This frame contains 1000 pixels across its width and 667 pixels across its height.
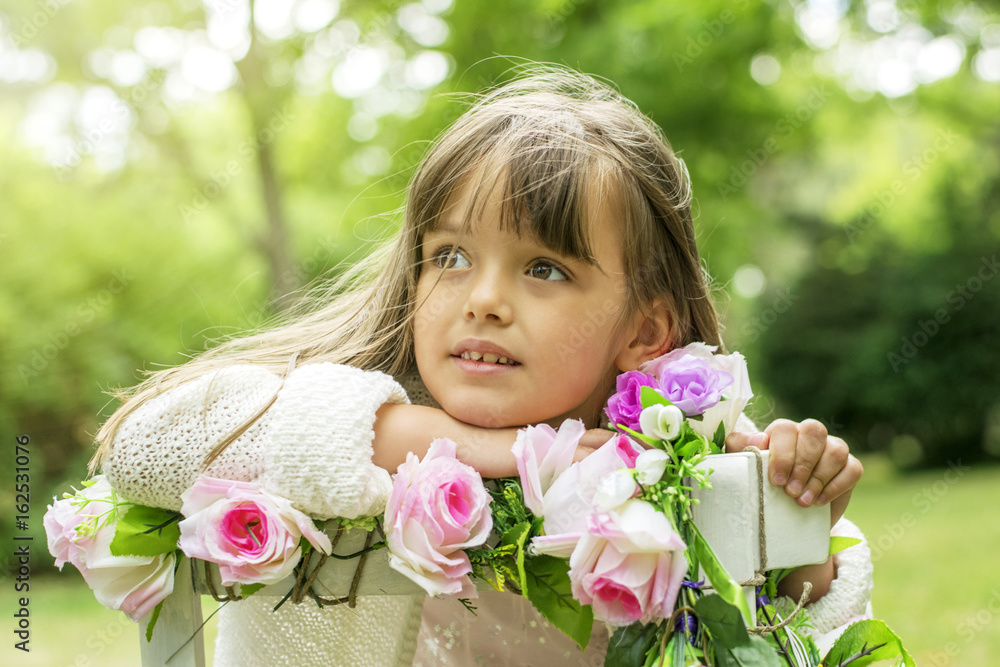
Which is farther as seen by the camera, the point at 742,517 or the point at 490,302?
the point at 490,302

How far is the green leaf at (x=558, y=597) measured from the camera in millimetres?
1267

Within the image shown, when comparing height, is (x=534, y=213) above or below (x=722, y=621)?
above

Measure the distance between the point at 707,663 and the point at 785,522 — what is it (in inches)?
10.3

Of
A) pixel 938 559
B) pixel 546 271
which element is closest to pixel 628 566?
pixel 546 271

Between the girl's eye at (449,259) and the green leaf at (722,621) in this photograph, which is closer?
the green leaf at (722,621)

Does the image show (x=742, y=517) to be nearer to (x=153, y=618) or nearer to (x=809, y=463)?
(x=809, y=463)

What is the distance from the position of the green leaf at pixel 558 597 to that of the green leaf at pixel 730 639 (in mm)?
194

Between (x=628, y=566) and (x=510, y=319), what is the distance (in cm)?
60

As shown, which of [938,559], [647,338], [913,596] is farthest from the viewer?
[938,559]

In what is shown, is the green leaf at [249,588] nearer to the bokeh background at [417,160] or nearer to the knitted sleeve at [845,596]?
the knitted sleeve at [845,596]

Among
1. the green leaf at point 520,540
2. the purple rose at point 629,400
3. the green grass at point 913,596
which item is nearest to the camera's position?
the green leaf at point 520,540

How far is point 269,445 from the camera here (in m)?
1.30

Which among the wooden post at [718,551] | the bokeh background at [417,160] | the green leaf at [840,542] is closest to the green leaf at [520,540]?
the wooden post at [718,551]

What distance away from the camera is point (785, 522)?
1279 millimetres
